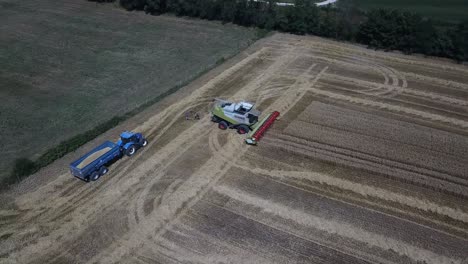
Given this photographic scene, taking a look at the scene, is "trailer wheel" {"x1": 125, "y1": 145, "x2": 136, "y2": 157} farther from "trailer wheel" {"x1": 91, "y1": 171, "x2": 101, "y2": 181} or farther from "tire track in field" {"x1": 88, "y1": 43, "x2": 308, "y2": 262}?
"tire track in field" {"x1": 88, "y1": 43, "x2": 308, "y2": 262}

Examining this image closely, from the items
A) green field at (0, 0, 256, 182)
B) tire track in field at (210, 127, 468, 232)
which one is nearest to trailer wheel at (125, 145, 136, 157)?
green field at (0, 0, 256, 182)

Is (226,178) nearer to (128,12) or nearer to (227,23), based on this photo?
(227,23)

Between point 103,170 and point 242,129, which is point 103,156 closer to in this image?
point 103,170

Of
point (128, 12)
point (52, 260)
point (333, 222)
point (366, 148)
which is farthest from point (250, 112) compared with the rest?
point (128, 12)

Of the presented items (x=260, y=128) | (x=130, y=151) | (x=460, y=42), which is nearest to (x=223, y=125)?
(x=260, y=128)

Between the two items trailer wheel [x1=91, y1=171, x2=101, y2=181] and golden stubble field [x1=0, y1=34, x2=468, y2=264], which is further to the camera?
trailer wheel [x1=91, y1=171, x2=101, y2=181]

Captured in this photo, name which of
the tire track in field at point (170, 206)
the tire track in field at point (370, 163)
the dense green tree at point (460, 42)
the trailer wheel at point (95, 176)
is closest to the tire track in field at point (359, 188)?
the tire track in field at point (170, 206)

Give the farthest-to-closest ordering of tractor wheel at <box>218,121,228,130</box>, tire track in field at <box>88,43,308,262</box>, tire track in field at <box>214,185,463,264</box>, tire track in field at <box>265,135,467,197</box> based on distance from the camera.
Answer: tractor wheel at <box>218,121,228,130</box>
tire track in field at <box>265,135,467,197</box>
tire track in field at <box>88,43,308,262</box>
tire track in field at <box>214,185,463,264</box>
